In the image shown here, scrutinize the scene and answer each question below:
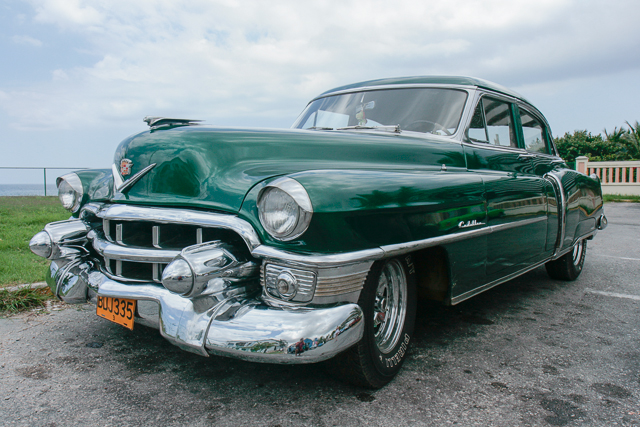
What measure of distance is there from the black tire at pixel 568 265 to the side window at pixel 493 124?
1285 mm

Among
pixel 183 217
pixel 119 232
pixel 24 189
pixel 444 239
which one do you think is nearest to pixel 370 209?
pixel 444 239

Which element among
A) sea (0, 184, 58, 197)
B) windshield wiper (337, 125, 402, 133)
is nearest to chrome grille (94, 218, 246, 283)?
windshield wiper (337, 125, 402, 133)

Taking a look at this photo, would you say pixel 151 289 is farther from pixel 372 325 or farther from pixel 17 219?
pixel 17 219

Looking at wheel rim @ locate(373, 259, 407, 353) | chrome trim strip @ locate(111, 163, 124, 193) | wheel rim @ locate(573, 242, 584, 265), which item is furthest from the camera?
wheel rim @ locate(573, 242, 584, 265)

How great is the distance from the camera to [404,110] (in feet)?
10.5

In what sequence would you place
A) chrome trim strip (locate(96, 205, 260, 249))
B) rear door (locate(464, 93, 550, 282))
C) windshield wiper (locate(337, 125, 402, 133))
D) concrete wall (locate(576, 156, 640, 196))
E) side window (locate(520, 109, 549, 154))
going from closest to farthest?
chrome trim strip (locate(96, 205, 260, 249))
rear door (locate(464, 93, 550, 282))
windshield wiper (locate(337, 125, 402, 133))
side window (locate(520, 109, 549, 154))
concrete wall (locate(576, 156, 640, 196))

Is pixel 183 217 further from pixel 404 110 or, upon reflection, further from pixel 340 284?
pixel 404 110

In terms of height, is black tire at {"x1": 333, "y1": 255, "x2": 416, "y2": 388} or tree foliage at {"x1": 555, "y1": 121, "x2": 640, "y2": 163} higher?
tree foliage at {"x1": 555, "y1": 121, "x2": 640, "y2": 163}

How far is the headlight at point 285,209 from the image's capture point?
1781 millimetres

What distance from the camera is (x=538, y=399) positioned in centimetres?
208

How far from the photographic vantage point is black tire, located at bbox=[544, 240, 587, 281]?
429cm

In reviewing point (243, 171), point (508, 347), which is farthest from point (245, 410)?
point (508, 347)

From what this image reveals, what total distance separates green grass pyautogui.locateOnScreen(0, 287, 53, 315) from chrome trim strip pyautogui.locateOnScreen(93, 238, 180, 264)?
1.51 m

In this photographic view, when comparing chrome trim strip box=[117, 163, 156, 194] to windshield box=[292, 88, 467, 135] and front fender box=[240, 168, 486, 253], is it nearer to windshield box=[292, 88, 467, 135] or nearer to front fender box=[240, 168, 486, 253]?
front fender box=[240, 168, 486, 253]
